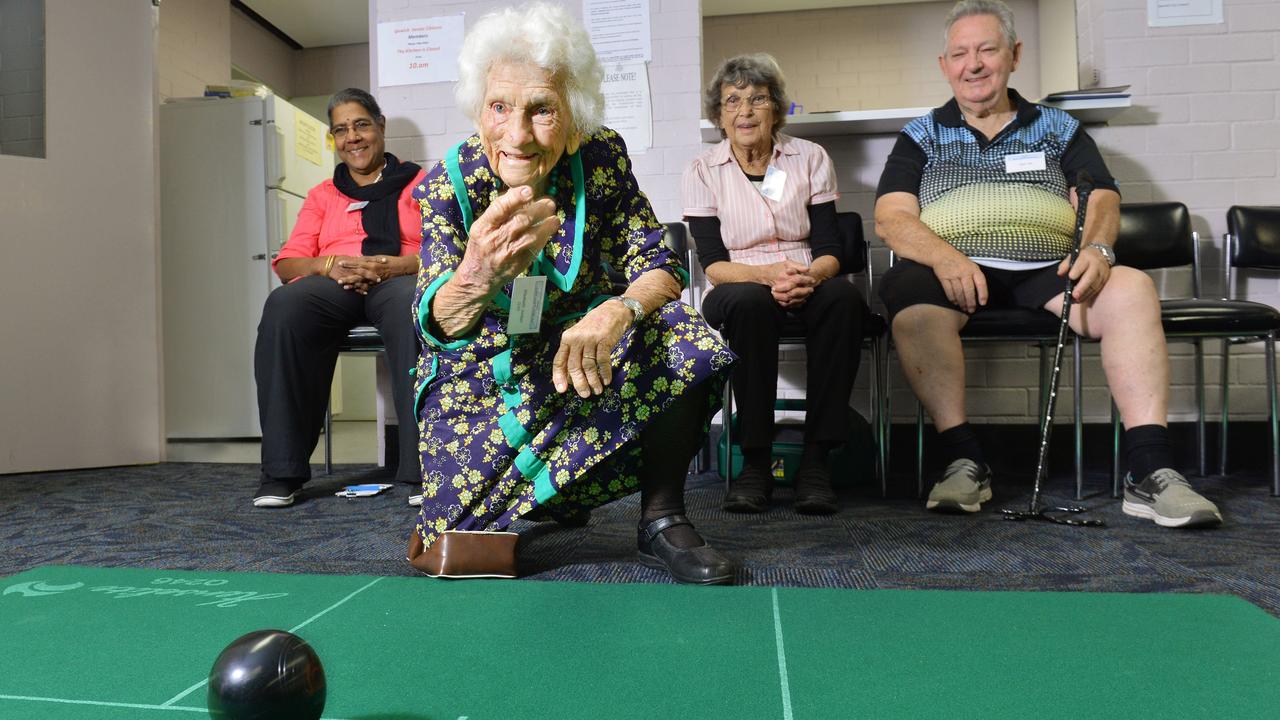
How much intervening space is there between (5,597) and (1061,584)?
1.76 metres

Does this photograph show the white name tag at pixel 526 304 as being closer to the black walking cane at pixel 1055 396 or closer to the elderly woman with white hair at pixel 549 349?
the elderly woman with white hair at pixel 549 349

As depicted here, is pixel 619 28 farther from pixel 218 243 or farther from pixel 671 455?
pixel 218 243

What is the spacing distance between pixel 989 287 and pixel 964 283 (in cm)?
22

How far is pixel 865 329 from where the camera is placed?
2.37 metres

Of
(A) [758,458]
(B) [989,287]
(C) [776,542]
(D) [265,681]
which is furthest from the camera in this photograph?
(B) [989,287]

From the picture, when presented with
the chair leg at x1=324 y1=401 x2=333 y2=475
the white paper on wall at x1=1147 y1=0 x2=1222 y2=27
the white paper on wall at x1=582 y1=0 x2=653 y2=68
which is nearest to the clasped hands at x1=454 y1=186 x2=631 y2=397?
the chair leg at x1=324 y1=401 x2=333 y2=475

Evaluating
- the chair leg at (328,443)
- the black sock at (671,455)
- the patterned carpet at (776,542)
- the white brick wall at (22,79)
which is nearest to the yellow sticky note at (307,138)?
the white brick wall at (22,79)

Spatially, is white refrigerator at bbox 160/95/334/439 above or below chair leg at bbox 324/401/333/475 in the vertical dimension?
above

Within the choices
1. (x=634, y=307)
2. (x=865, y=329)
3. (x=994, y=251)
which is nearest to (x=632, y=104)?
(x=865, y=329)

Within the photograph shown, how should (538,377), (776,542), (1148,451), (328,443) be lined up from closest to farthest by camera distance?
(538,377) < (776,542) < (1148,451) < (328,443)

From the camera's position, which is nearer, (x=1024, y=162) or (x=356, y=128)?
(x=1024, y=162)

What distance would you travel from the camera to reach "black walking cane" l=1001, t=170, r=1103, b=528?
200 centimetres

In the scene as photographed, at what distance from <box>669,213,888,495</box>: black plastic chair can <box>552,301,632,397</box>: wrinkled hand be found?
3.07 ft

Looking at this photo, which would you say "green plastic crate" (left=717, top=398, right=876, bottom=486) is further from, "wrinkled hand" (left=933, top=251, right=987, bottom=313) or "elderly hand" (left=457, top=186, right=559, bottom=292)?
"elderly hand" (left=457, top=186, right=559, bottom=292)
